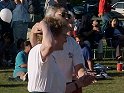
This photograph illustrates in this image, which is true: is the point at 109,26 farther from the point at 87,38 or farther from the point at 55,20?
the point at 55,20

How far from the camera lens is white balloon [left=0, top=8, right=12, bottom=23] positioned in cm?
1348

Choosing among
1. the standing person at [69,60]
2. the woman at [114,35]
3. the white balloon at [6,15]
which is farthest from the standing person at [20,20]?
the standing person at [69,60]

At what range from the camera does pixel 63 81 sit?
413 centimetres

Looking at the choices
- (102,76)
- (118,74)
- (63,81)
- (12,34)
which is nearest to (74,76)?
(63,81)

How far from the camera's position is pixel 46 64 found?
4.05 m

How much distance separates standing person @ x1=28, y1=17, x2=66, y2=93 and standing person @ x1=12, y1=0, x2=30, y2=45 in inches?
392

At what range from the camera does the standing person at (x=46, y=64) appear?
401 cm

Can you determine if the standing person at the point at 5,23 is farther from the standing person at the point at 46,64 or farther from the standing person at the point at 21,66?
the standing person at the point at 46,64

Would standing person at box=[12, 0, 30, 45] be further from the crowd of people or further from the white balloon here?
the crowd of people

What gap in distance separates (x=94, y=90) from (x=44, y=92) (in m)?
5.89

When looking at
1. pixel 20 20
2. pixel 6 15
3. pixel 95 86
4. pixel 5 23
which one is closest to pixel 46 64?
pixel 95 86

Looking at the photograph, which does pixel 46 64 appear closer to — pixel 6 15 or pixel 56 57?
pixel 56 57

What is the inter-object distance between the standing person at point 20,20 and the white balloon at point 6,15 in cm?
28

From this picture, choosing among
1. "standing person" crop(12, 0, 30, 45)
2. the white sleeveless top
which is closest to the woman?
"standing person" crop(12, 0, 30, 45)
